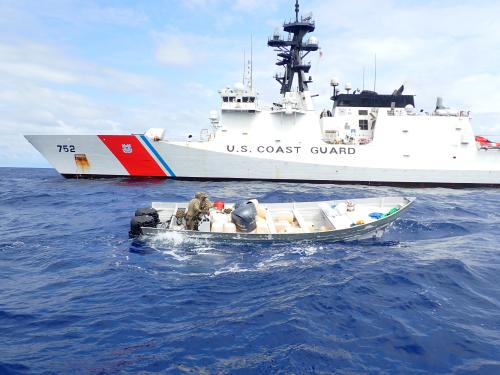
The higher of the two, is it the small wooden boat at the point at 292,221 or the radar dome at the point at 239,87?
the radar dome at the point at 239,87

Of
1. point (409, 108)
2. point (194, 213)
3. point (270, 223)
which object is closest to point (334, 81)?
point (409, 108)

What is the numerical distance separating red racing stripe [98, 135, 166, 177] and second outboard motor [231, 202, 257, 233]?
1780 centimetres

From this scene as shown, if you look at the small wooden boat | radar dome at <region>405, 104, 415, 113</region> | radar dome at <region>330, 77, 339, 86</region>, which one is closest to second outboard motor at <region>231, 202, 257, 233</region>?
the small wooden boat

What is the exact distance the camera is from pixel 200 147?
1025 inches

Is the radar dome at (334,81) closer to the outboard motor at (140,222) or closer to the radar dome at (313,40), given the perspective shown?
the radar dome at (313,40)

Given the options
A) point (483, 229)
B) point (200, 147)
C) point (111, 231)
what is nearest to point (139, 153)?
point (200, 147)

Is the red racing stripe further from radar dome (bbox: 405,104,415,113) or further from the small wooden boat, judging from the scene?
radar dome (bbox: 405,104,415,113)

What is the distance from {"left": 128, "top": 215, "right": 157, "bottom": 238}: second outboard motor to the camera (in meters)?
10.1

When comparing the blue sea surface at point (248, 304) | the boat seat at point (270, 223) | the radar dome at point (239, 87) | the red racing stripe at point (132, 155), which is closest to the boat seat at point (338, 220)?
the blue sea surface at point (248, 304)

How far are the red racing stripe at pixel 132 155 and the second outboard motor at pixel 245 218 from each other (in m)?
17.8

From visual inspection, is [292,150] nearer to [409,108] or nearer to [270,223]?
[409,108]

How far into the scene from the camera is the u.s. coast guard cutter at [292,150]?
26.1m

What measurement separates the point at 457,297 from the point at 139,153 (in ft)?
76.0

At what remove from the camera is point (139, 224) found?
10086 millimetres
